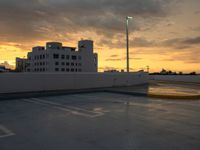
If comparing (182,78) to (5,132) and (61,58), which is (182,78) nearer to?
(5,132)

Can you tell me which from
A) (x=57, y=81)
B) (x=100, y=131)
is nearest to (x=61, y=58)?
(x=57, y=81)

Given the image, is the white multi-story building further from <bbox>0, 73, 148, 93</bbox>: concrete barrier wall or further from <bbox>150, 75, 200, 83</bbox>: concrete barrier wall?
<bbox>0, 73, 148, 93</bbox>: concrete barrier wall

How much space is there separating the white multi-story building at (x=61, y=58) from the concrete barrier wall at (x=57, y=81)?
7642 centimetres

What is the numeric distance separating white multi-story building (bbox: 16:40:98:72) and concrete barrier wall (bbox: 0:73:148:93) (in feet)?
251

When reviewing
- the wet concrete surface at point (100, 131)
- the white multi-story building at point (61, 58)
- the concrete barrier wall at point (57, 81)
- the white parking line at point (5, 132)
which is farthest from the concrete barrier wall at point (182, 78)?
the white multi-story building at point (61, 58)

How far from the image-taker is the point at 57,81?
791 inches

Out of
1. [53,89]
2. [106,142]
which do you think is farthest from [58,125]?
[53,89]

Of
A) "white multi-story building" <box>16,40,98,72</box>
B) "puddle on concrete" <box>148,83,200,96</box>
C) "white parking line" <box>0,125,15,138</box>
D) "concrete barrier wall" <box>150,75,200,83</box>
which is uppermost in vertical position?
"white multi-story building" <box>16,40,98,72</box>

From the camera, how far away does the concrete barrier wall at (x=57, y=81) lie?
17500 mm

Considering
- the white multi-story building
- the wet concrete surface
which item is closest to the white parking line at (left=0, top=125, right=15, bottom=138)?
the wet concrete surface

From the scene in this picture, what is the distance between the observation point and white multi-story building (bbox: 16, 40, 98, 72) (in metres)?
99.0

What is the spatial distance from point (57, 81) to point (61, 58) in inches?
3266

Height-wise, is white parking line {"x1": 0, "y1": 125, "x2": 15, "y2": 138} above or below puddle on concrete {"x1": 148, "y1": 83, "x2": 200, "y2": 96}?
below

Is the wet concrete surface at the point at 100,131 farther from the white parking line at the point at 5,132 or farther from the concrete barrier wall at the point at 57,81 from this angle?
the concrete barrier wall at the point at 57,81
